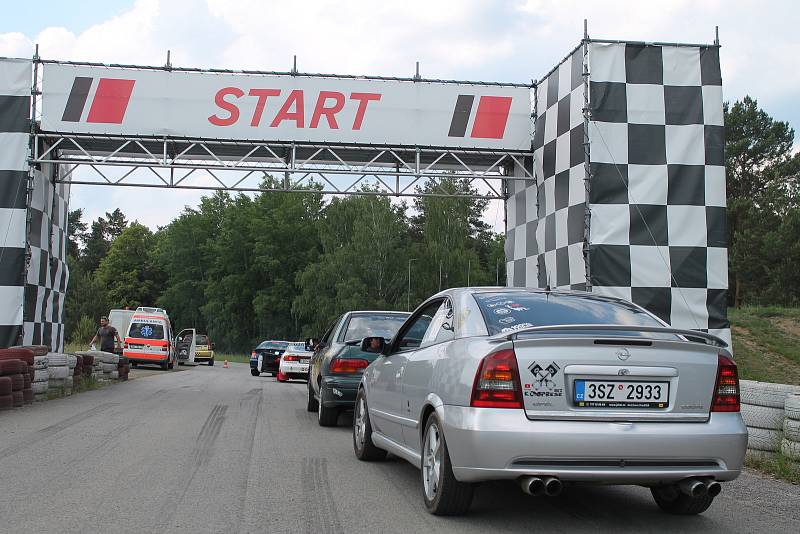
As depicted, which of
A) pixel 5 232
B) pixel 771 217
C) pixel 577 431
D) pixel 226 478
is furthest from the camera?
pixel 771 217

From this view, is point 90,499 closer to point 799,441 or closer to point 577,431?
point 577,431

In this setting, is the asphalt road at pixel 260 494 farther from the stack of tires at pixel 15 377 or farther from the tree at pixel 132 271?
the tree at pixel 132 271

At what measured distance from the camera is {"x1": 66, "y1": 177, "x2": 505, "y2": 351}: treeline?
60.5 m

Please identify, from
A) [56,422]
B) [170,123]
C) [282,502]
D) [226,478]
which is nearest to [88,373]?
[170,123]

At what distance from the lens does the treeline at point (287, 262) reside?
6047 cm

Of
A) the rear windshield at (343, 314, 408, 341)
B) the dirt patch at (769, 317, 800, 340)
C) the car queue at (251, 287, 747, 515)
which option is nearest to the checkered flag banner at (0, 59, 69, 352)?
the rear windshield at (343, 314, 408, 341)

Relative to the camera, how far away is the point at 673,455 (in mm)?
4605

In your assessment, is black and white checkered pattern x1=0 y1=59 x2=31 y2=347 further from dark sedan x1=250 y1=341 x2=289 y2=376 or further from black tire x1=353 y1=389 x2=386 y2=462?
dark sedan x1=250 y1=341 x2=289 y2=376

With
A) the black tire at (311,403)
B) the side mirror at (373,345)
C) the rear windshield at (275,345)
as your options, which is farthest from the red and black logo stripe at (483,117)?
the rear windshield at (275,345)

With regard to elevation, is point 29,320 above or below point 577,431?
above

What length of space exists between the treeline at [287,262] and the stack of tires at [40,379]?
36.4 m

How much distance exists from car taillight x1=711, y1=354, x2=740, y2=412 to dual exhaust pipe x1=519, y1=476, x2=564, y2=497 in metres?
1.10

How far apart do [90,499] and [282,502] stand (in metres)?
1.34

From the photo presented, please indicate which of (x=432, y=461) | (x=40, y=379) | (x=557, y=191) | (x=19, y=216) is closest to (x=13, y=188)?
(x=19, y=216)
